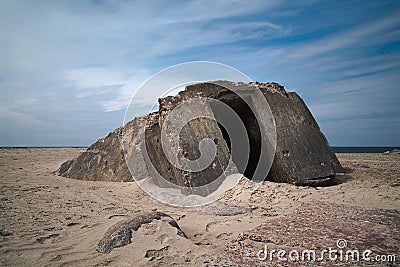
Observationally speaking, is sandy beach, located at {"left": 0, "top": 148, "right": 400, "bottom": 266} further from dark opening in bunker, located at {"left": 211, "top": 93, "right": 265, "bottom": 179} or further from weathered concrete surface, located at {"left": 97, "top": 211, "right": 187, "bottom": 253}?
dark opening in bunker, located at {"left": 211, "top": 93, "right": 265, "bottom": 179}

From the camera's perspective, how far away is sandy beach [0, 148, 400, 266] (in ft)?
7.80

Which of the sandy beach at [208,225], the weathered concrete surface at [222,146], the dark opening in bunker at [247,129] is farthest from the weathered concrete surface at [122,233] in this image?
the dark opening in bunker at [247,129]

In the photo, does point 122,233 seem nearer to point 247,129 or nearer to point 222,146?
point 222,146

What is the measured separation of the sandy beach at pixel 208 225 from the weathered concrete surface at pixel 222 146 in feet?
1.51

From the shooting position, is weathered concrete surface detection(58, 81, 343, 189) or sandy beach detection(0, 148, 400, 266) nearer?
sandy beach detection(0, 148, 400, 266)

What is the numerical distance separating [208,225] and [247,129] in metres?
3.41

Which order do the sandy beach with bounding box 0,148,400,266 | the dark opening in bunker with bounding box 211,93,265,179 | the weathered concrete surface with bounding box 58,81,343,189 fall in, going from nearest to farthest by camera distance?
the sandy beach with bounding box 0,148,400,266 < the weathered concrete surface with bounding box 58,81,343,189 < the dark opening in bunker with bounding box 211,93,265,179

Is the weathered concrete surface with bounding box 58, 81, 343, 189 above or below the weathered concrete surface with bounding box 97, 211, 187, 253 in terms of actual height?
above

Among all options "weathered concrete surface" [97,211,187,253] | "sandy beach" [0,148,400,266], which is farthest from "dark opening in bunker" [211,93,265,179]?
"weathered concrete surface" [97,211,187,253]

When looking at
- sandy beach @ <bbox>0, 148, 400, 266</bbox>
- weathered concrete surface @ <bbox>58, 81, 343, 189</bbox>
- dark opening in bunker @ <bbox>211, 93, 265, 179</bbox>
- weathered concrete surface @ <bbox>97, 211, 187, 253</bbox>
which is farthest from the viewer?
dark opening in bunker @ <bbox>211, 93, 265, 179</bbox>

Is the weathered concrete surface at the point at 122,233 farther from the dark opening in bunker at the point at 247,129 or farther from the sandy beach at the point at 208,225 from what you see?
the dark opening in bunker at the point at 247,129

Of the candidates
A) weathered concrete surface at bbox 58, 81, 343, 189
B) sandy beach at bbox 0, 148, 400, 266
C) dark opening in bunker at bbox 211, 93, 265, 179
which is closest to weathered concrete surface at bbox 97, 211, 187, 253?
sandy beach at bbox 0, 148, 400, 266

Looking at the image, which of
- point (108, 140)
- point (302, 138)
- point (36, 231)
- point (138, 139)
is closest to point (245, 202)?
point (302, 138)

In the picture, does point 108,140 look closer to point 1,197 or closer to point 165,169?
point 165,169
